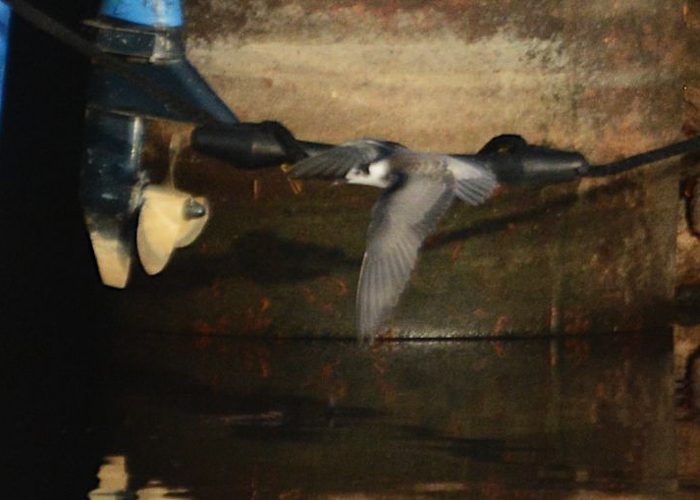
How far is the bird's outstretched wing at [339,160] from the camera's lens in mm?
4668

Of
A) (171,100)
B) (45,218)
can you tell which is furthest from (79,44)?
(45,218)

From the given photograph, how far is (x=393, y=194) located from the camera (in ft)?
15.3

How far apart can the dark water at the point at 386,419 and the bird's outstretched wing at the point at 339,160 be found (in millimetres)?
595

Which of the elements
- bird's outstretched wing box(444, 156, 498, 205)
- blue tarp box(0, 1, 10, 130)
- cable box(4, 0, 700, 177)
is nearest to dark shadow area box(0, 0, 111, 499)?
blue tarp box(0, 1, 10, 130)

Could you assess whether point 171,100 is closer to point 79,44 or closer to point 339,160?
point 79,44

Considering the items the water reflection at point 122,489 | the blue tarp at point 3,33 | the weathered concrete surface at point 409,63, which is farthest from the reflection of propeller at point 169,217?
the water reflection at point 122,489

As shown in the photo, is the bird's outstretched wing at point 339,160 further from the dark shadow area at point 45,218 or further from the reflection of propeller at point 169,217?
the dark shadow area at point 45,218

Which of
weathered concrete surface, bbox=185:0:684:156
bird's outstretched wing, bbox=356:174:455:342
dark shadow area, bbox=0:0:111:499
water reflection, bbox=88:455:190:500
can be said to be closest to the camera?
water reflection, bbox=88:455:190:500

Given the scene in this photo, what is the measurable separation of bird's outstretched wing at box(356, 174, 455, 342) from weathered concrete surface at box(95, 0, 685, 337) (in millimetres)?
805

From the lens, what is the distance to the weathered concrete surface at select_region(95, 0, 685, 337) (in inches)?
215

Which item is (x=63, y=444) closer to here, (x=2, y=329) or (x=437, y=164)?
(x=437, y=164)

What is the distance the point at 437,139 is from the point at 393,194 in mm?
841

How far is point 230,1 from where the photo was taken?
5.50m

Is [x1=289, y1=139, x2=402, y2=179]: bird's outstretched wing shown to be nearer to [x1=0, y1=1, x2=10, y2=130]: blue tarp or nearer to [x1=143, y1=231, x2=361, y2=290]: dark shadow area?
[x1=143, y1=231, x2=361, y2=290]: dark shadow area
